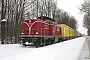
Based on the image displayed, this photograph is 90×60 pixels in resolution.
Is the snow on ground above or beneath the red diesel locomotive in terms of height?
beneath

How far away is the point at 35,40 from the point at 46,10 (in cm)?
3975

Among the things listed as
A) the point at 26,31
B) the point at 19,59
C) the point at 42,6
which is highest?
the point at 42,6

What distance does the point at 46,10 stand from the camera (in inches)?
2394

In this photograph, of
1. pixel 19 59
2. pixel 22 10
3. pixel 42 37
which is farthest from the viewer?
pixel 22 10

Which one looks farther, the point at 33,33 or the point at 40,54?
the point at 33,33

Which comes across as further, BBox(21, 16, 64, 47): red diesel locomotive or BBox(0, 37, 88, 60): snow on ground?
BBox(21, 16, 64, 47): red diesel locomotive

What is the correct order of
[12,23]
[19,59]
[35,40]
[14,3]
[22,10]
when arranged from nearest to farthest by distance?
[19,59], [35,40], [22,10], [14,3], [12,23]

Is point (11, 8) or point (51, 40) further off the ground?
point (11, 8)

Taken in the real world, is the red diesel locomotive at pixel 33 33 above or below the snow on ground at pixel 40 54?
above

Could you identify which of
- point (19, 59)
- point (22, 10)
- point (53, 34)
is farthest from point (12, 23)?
point (19, 59)

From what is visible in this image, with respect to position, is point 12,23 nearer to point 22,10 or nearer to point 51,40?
point 22,10

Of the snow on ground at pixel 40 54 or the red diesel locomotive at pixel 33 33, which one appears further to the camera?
the red diesel locomotive at pixel 33 33

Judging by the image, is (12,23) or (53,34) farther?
(12,23)

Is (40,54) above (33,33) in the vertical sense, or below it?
below
